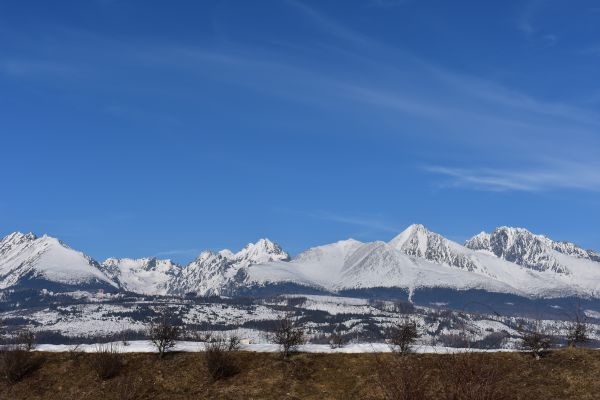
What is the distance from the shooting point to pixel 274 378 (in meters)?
48.8

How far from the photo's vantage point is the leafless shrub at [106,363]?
49875 mm

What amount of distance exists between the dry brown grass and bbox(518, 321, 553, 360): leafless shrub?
2.43ft

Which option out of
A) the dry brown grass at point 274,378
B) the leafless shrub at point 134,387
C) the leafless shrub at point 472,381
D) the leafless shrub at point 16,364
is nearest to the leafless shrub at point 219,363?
the dry brown grass at point 274,378

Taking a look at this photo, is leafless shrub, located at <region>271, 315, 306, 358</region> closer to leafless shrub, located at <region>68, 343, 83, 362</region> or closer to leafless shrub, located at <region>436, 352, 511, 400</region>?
leafless shrub, located at <region>68, 343, 83, 362</region>

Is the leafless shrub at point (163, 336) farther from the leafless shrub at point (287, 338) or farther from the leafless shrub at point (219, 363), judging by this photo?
the leafless shrub at point (287, 338)

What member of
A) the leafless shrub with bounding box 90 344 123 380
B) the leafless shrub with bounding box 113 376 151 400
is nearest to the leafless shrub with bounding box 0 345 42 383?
the leafless shrub with bounding box 90 344 123 380

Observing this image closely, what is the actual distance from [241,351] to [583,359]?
87.5ft

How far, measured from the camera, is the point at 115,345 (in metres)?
56.9

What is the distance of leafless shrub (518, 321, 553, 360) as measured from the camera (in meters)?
51.4

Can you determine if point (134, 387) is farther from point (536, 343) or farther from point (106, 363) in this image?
point (536, 343)

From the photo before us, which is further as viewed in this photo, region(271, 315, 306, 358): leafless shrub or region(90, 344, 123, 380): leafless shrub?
region(271, 315, 306, 358): leafless shrub

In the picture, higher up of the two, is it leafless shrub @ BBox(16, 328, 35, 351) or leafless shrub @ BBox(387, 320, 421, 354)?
leafless shrub @ BBox(387, 320, 421, 354)

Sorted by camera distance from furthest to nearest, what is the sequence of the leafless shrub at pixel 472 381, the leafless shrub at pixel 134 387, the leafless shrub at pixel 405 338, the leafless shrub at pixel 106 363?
the leafless shrub at pixel 405 338
the leafless shrub at pixel 106 363
the leafless shrub at pixel 134 387
the leafless shrub at pixel 472 381

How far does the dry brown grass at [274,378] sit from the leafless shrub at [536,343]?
29.2 inches
